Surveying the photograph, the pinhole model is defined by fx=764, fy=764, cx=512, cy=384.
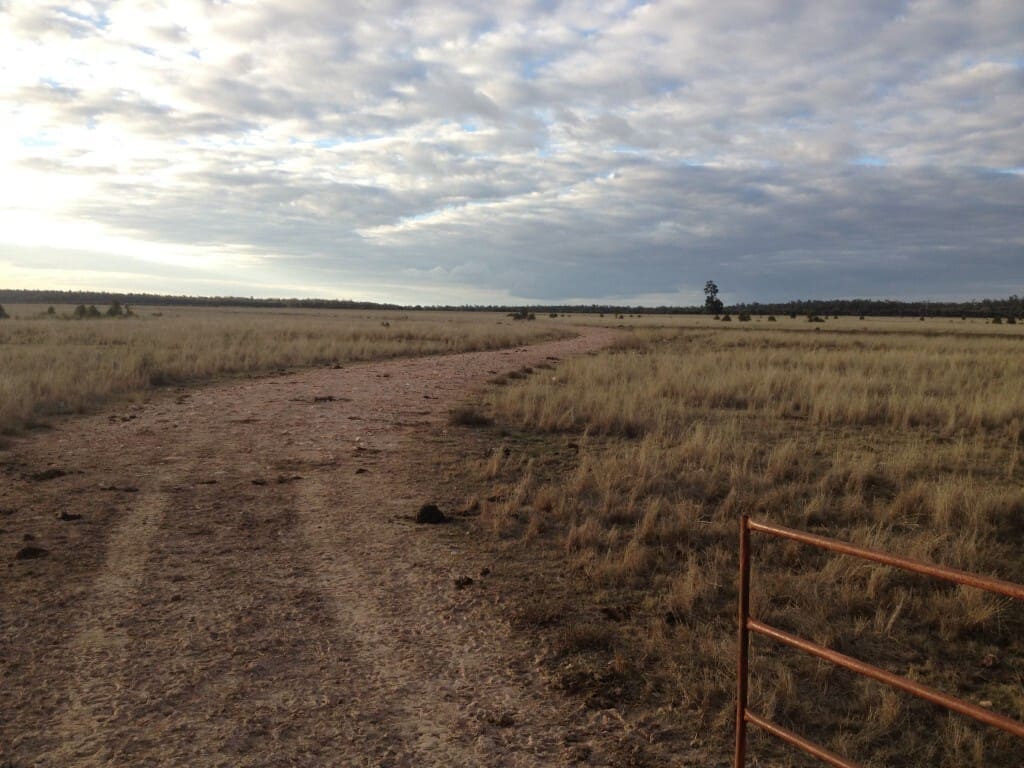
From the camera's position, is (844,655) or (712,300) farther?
(712,300)

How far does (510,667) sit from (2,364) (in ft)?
59.6

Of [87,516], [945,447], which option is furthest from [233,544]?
[945,447]

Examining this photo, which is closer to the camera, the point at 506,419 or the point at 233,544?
the point at 233,544

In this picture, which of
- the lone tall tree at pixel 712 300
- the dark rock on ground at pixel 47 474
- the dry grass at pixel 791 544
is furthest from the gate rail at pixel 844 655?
the lone tall tree at pixel 712 300

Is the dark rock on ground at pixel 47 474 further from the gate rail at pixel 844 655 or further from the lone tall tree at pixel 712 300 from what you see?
the lone tall tree at pixel 712 300

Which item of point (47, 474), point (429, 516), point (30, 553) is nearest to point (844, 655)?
point (429, 516)

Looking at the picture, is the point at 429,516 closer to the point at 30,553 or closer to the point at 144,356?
the point at 30,553

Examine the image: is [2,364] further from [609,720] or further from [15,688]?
[609,720]

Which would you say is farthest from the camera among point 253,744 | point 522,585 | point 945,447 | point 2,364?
point 2,364

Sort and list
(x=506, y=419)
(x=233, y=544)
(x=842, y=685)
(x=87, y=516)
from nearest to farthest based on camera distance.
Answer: (x=842, y=685) → (x=233, y=544) → (x=87, y=516) → (x=506, y=419)

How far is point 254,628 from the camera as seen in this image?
4.84 m

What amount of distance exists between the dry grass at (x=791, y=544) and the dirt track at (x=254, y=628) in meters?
0.73

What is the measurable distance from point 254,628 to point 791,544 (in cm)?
440

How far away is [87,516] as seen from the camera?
7211 millimetres
